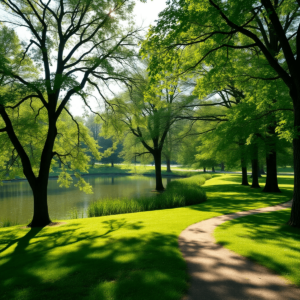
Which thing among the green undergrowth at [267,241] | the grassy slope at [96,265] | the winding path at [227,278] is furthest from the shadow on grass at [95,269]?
the green undergrowth at [267,241]

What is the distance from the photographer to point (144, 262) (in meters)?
4.90

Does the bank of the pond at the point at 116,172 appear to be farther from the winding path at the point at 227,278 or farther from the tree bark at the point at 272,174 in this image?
the winding path at the point at 227,278

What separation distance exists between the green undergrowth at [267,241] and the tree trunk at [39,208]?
25.3 feet

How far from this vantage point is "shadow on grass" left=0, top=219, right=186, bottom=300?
152 inches

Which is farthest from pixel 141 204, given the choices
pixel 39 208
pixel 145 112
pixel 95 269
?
pixel 145 112

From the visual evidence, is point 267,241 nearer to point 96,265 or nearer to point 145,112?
point 96,265

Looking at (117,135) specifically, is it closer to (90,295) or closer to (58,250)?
(58,250)

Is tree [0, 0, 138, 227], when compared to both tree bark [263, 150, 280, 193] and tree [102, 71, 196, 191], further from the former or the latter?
tree bark [263, 150, 280, 193]

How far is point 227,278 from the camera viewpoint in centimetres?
415

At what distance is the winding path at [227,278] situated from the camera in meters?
3.62

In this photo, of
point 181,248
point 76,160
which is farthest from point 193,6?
point 76,160

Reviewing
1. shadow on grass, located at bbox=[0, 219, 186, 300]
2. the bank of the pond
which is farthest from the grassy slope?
the bank of the pond

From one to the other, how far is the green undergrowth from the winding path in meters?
0.25

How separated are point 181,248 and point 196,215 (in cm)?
433
